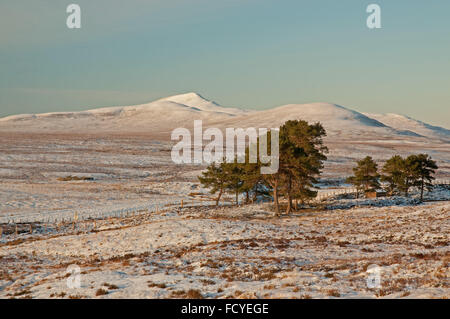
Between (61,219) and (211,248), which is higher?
(211,248)

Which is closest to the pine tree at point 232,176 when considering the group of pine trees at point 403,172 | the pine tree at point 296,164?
the pine tree at point 296,164

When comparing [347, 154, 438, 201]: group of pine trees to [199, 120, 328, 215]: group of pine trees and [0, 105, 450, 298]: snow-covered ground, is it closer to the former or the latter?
[0, 105, 450, 298]: snow-covered ground

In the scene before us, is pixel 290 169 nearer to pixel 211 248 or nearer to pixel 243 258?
pixel 211 248

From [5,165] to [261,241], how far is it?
324 feet

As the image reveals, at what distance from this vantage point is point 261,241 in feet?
95.4

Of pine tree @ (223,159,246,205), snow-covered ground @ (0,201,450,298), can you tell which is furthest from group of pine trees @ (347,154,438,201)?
pine tree @ (223,159,246,205)

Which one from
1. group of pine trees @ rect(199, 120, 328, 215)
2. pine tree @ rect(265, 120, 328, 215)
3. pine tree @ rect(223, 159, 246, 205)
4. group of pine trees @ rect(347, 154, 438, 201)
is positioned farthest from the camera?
pine tree @ rect(223, 159, 246, 205)

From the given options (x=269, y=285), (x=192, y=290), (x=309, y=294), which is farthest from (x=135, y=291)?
(x=309, y=294)

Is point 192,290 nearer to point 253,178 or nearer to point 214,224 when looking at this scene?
point 214,224

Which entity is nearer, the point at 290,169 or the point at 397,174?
the point at 290,169

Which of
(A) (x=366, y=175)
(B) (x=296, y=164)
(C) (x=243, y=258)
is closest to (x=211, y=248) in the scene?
(C) (x=243, y=258)

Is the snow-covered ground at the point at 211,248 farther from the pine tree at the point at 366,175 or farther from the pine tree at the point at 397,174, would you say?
the pine tree at the point at 366,175

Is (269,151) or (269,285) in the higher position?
(269,151)
